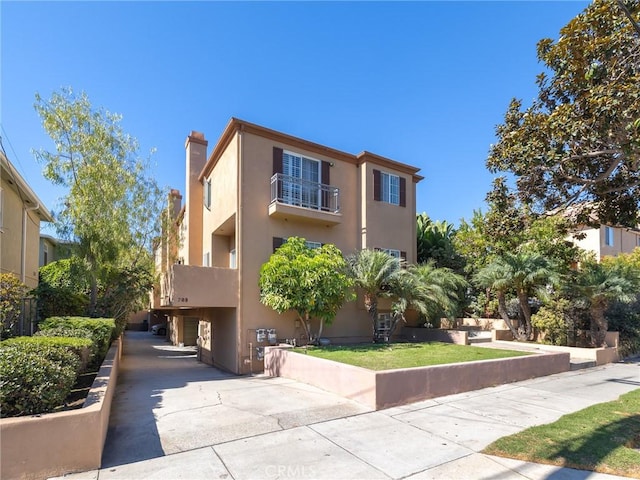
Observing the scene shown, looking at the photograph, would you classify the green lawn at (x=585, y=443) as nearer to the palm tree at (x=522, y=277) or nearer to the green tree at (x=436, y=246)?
the palm tree at (x=522, y=277)

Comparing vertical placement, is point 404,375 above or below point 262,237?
below

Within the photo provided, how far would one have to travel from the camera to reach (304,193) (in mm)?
14758

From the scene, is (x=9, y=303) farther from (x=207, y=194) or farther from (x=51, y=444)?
(x=207, y=194)

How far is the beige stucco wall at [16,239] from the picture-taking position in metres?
12.5

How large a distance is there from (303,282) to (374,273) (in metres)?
3.08

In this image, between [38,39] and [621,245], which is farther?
[621,245]

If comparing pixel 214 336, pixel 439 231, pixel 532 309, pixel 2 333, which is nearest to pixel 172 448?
pixel 2 333

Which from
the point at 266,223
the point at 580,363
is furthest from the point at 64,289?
the point at 580,363

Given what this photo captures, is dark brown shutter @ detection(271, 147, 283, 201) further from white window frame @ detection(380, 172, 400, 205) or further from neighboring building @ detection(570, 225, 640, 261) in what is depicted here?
neighboring building @ detection(570, 225, 640, 261)

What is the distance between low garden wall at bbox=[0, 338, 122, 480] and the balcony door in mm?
10108

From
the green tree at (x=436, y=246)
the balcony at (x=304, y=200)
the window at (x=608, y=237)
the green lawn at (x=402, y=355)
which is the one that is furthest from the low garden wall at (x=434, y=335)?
the window at (x=608, y=237)

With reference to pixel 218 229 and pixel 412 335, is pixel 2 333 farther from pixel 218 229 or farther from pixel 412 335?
pixel 412 335

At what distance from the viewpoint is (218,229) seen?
16.1 metres

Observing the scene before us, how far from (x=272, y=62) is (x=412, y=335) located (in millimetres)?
12406
